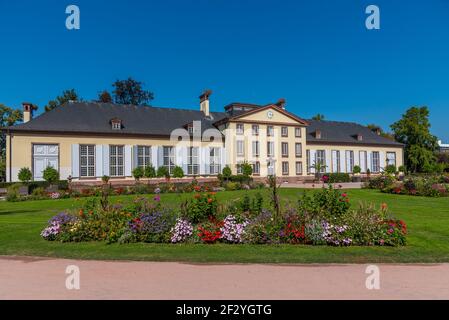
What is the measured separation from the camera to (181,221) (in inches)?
297

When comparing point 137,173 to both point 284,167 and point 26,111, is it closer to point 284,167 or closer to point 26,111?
point 26,111

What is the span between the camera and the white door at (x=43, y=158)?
2839 cm

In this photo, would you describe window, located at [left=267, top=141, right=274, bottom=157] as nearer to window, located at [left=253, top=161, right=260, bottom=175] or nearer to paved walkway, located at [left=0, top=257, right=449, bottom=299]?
window, located at [left=253, top=161, right=260, bottom=175]

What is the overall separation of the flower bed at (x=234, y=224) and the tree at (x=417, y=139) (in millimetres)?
50897

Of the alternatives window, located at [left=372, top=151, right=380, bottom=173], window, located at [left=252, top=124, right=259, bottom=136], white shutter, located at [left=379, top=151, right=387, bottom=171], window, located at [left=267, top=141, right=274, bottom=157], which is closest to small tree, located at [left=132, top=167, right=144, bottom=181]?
window, located at [left=252, top=124, right=259, bottom=136]

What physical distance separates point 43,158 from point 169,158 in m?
12.1

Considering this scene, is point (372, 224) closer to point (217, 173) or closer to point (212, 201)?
point (212, 201)

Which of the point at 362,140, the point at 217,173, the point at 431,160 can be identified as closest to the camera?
the point at 217,173

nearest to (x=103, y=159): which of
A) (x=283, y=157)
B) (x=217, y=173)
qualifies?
(x=217, y=173)

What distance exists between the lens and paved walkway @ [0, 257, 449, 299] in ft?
13.9

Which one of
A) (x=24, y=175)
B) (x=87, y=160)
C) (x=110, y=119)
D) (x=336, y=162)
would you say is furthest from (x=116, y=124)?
(x=336, y=162)

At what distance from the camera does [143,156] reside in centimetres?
3300

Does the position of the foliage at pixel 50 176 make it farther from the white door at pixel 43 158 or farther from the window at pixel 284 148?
the window at pixel 284 148
